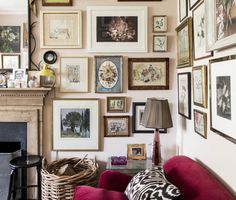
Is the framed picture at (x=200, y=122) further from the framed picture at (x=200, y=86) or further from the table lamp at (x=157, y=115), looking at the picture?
the table lamp at (x=157, y=115)

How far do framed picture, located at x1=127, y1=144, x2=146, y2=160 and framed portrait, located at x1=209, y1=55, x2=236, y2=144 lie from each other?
Result: 4.11 ft

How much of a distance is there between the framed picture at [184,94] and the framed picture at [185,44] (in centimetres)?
11

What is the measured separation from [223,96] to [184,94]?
917 mm

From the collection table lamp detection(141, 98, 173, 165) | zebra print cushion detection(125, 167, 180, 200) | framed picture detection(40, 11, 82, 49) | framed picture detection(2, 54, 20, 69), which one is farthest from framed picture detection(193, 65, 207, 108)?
framed picture detection(2, 54, 20, 69)

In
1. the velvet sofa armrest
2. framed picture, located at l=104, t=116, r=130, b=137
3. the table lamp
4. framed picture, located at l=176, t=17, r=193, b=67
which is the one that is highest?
framed picture, located at l=176, t=17, r=193, b=67

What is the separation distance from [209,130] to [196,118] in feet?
0.97

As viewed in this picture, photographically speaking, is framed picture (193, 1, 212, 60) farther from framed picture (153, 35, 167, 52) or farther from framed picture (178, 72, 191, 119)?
framed picture (153, 35, 167, 52)

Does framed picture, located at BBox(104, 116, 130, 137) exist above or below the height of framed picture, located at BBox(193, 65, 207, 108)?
below

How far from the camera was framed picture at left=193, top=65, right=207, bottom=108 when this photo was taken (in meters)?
1.91

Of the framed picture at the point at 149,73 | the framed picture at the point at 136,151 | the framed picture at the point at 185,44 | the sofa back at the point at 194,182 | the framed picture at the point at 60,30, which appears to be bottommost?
the framed picture at the point at 136,151

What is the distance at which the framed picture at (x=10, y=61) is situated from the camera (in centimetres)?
292

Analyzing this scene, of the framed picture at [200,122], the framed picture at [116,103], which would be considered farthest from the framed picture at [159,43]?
the framed picture at [200,122]

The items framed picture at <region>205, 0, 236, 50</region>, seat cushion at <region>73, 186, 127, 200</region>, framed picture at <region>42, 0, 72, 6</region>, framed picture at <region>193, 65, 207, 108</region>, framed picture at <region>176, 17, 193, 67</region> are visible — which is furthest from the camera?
framed picture at <region>42, 0, 72, 6</region>

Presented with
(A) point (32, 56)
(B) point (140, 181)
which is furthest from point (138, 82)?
(B) point (140, 181)
